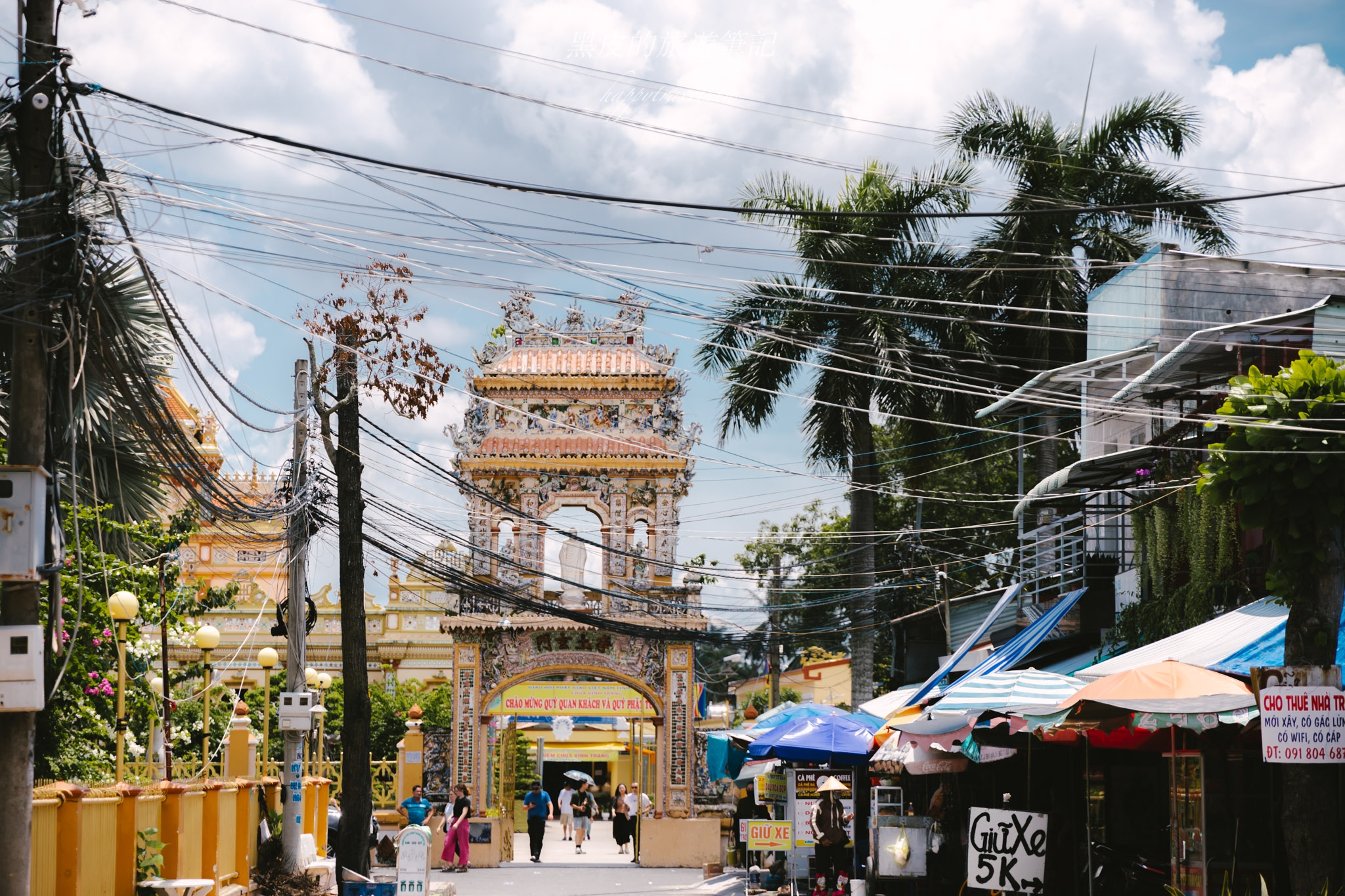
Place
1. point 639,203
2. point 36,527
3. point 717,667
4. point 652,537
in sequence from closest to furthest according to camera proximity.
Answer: point 36,527 → point 639,203 → point 652,537 → point 717,667

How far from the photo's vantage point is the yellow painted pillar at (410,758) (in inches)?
1217

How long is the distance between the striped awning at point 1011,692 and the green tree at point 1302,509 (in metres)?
2.42

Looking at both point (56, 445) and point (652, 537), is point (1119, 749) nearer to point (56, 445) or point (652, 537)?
point (56, 445)

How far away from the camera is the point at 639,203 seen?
11.8 metres

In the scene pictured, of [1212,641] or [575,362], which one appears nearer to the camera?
[1212,641]

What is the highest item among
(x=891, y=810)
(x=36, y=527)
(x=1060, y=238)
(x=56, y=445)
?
(x=1060, y=238)

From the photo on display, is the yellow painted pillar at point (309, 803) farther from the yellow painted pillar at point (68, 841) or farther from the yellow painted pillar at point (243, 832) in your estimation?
the yellow painted pillar at point (68, 841)

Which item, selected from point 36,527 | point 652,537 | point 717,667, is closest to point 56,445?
point 36,527

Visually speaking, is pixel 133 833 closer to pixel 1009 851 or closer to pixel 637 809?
pixel 1009 851

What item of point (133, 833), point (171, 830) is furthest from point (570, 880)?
point (133, 833)

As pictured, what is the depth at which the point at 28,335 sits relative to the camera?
10.8m

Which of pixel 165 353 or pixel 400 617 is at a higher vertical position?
pixel 165 353

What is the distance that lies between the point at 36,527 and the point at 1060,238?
65.5 ft

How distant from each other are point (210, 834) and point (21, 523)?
7751 mm
